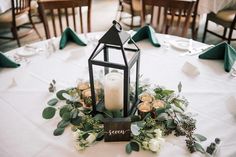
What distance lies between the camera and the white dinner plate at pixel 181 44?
1.55 meters

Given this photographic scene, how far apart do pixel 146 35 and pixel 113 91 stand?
784mm

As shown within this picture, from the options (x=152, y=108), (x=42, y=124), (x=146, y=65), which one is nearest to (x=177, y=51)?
(x=146, y=65)

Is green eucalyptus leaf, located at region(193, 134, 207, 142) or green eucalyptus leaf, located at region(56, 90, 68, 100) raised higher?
green eucalyptus leaf, located at region(56, 90, 68, 100)

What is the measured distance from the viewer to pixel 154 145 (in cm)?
84

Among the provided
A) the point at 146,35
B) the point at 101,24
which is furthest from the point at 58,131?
the point at 101,24

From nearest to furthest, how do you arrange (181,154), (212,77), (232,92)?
(181,154)
(232,92)
(212,77)

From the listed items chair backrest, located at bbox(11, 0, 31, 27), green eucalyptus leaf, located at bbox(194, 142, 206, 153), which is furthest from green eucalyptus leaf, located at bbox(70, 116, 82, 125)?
chair backrest, located at bbox(11, 0, 31, 27)

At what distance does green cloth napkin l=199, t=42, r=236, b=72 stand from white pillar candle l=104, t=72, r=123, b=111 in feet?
2.23

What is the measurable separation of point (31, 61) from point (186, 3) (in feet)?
3.76

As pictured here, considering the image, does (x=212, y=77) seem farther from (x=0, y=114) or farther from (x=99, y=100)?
(x=0, y=114)

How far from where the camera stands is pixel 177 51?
1.54m

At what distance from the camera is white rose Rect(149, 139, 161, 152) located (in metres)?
0.85

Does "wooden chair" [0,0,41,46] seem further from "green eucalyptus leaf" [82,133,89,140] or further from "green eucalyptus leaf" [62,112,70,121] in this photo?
"green eucalyptus leaf" [82,133,89,140]

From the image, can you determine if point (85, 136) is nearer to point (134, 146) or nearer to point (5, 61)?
point (134, 146)
